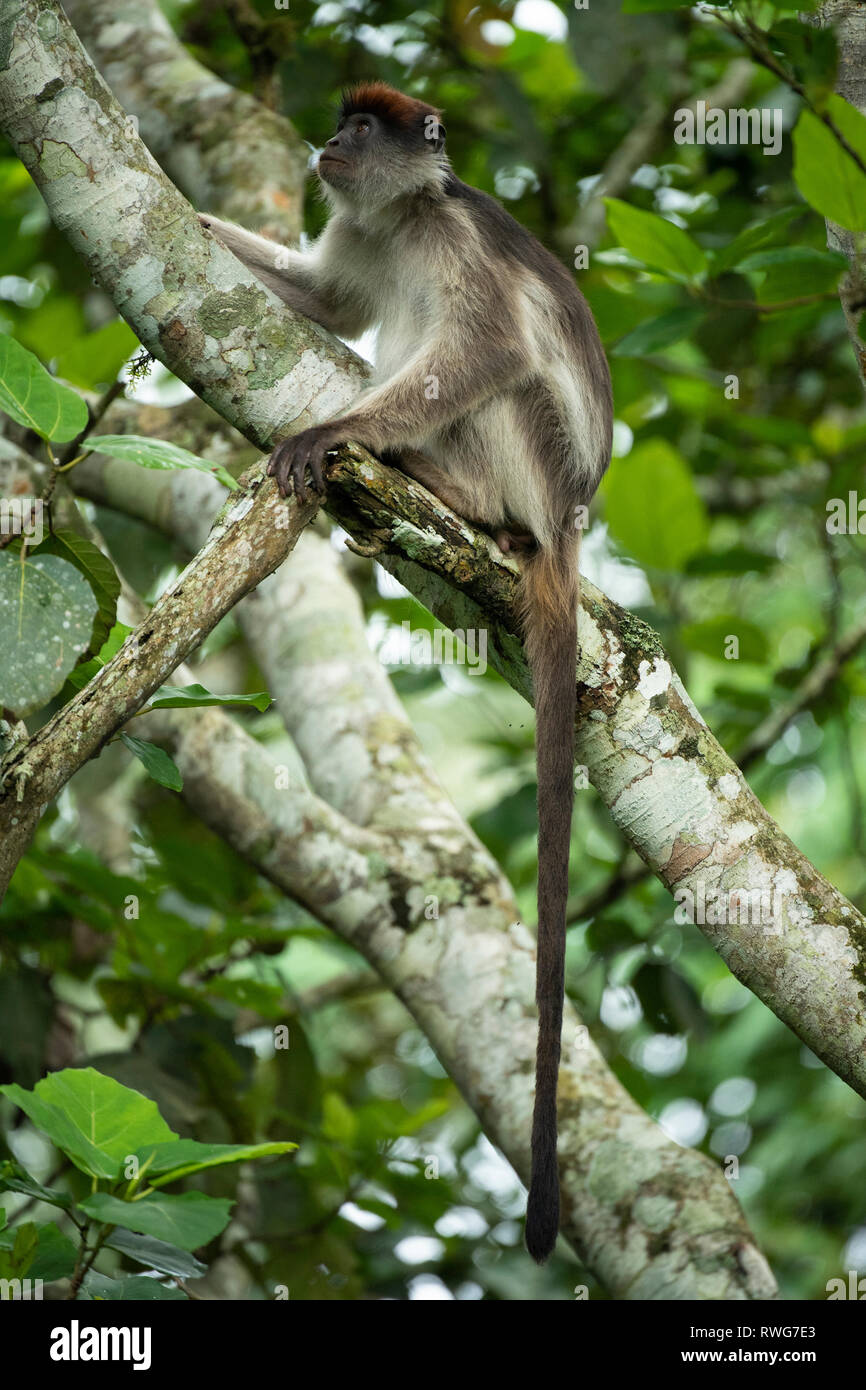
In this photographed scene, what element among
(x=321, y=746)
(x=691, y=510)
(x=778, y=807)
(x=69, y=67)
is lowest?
(x=778, y=807)

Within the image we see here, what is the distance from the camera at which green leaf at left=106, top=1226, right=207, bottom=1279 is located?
184 cm

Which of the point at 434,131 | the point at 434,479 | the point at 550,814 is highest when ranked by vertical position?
the point at 434,131

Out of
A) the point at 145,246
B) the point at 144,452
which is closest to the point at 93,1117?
the point at 144,452

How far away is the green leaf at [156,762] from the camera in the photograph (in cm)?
189

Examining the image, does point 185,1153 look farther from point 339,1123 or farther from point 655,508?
point 655,508

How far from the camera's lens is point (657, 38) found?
3.58 metres

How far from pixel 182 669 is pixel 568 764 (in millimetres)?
1094

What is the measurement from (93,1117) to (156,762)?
528 millimetres

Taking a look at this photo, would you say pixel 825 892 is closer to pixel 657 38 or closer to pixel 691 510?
pixel 691 510

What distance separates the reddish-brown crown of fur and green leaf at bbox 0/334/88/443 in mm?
1802

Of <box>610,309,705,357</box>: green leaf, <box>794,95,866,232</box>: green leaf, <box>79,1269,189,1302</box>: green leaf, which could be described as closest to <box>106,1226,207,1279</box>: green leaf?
<box>79,1269,189,1302</box>: green leaf

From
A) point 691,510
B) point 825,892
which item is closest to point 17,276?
point 691,510

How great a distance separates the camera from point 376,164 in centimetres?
314
